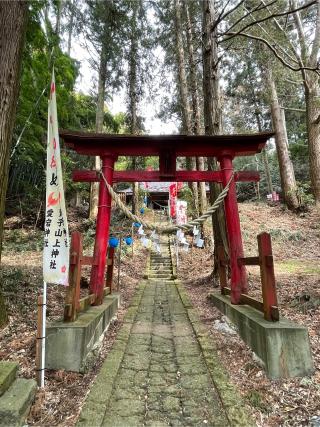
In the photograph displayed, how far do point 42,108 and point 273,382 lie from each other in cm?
759

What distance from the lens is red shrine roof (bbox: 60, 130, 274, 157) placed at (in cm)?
463

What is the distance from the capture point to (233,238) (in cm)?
452

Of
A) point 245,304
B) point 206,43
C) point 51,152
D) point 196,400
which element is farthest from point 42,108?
point 196,400

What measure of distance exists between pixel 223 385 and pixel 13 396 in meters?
1.80

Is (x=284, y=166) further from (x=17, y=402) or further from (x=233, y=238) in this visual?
(x=17, y=402)

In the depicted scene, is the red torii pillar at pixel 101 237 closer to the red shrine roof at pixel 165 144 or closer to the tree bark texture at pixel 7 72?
the red shrine roof at pixel 165 144

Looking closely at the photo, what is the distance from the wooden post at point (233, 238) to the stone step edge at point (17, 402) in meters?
2.92

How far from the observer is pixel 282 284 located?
5.86 meters

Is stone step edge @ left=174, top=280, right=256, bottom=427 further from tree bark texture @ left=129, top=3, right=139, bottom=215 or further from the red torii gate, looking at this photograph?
tree bark texture @ left=129, top=3, right=139, bottom=215

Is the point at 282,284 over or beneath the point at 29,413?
over

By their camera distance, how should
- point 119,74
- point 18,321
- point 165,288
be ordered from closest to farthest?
point 18,321
point 165,288
point 119,74

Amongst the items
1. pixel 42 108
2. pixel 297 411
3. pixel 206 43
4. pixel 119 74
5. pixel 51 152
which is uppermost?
pixel 119 74

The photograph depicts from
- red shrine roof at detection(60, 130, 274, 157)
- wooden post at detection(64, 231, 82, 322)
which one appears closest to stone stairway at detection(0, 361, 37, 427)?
wooden post at detection(64, 231, 82, 322)

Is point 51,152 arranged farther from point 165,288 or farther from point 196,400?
point 165,288
